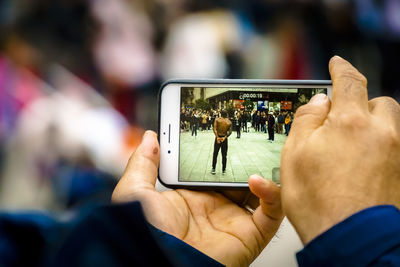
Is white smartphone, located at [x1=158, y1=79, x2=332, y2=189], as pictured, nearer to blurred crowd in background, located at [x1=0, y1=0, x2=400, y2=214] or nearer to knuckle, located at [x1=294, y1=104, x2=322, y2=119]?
knuckle, located at [x1=294, y1=104, x2=322, y2=119]

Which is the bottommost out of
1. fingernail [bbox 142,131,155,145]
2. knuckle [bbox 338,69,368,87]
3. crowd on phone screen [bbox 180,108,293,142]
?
fingernail [bbox 142,131,155,145]

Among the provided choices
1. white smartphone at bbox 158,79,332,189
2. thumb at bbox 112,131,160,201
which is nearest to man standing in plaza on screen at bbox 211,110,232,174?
white smartphone at bbox 158,79,332,189

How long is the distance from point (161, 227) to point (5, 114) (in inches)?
37.4

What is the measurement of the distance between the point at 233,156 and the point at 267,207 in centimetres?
12

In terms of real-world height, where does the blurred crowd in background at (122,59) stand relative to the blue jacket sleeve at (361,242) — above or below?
above

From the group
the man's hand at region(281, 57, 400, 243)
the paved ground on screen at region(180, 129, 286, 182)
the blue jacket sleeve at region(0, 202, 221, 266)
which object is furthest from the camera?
the paved ground on screen at region(180, 129, 286, 182)

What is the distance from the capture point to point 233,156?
59cm

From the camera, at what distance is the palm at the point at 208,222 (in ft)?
1.57

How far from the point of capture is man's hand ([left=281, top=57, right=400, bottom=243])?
0.31m

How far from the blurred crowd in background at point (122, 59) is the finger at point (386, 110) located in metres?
0.71

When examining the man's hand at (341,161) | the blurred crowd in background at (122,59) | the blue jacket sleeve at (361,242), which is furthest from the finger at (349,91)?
the blurred crowd in background at (122,59)

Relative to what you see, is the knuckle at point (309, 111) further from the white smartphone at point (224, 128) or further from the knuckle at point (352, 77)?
the white smartphone at point (224, 128)

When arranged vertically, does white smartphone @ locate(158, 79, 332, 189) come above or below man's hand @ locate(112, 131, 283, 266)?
above

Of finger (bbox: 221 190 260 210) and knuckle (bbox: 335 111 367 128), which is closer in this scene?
knuckle (bbox: 335 111 367 128)
